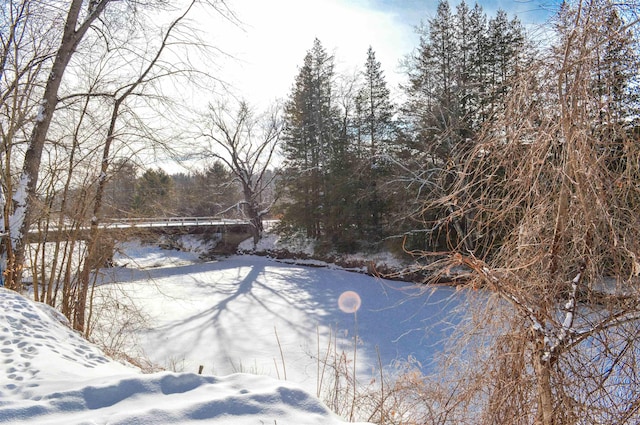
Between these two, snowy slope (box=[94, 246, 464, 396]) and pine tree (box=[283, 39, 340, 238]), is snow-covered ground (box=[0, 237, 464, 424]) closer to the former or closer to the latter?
snowy slope (box=[94, 246, 464, 396])

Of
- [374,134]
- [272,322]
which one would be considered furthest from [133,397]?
[374,134]

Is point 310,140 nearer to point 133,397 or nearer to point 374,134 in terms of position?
point 374,134

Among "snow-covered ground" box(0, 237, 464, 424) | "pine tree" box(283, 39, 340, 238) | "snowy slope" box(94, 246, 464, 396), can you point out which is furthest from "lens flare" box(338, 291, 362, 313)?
"pine tree" box(283, 39, 340, 238)

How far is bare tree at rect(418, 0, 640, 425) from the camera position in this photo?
173 centimetres

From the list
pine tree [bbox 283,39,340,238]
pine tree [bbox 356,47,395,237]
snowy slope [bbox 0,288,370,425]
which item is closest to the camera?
snowy slope [bbox 0,288,370,425]

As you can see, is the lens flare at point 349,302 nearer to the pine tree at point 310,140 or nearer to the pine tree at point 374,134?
the pine tree at point 374,134

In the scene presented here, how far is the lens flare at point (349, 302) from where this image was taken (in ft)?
33.4

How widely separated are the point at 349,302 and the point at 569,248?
30.8 ft

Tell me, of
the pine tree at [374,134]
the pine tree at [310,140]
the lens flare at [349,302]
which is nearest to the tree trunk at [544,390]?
the lens flare at [349,302]

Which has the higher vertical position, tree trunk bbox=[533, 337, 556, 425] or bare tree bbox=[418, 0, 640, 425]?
bare tree bbox=[418, 0, 640, 425]

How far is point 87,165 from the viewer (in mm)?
5922

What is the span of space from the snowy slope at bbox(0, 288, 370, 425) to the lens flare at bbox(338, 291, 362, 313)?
25.7 feet

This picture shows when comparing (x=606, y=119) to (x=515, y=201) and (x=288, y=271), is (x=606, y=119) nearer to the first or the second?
(x=515, y=201)

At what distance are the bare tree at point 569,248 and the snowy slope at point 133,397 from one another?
3.52 ft
